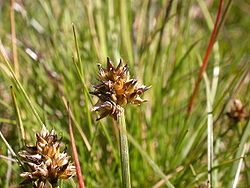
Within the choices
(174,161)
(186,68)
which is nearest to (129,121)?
(174,161)

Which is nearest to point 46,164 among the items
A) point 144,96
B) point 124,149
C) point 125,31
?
point 124,149

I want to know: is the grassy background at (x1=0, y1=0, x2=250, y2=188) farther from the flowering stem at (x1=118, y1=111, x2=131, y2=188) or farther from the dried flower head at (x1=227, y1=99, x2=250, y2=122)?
the flowering stem at (x1=118, y1=111, x2=131, y2=188)

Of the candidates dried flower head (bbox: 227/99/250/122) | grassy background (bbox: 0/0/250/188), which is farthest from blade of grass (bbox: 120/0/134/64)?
dried flower head (bbox: 227/99/250/122)

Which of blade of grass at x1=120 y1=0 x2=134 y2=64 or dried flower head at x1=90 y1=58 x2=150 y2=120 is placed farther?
Answer: blade of grass at x1=120 y1=0 x2=134 y2=64

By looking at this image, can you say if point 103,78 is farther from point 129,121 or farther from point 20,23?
point 20,23

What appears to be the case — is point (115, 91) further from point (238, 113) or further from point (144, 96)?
point (144, 96)

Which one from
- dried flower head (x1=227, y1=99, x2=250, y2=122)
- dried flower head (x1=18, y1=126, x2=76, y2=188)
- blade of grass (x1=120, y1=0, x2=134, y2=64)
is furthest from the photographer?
blade of grass (x1=120, y1=0, x2=134, y2=64)
